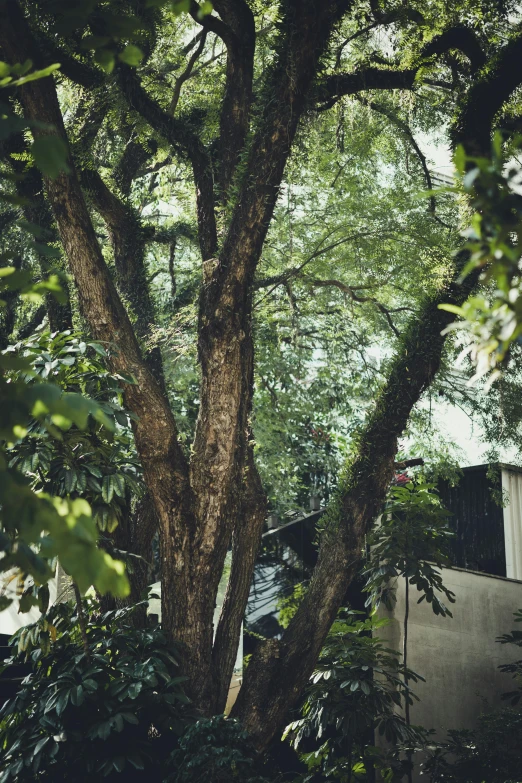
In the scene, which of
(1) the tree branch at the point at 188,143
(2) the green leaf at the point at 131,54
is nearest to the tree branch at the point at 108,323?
(1) the tree branch at the point at 188,143

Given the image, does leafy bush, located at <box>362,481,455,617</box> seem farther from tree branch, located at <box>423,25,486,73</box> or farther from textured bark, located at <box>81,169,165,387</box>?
tree branch, located at <box>423,25,486,73</box>

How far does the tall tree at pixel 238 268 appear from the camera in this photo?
4812 millimetres

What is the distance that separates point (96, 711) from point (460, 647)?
3.58 metres

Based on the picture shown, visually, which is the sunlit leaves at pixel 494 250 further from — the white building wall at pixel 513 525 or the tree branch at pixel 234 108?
the white building wall at pixel 513 525

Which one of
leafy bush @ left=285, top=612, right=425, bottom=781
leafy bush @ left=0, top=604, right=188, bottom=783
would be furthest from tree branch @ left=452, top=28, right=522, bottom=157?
leafy bush @ left=0, top=604, right=188, bottom=783

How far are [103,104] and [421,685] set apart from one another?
5091 mm

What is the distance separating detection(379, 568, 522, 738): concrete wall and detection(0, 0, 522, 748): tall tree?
1626mm

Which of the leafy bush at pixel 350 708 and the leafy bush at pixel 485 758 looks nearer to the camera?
the leafy bush at pixel 485 758

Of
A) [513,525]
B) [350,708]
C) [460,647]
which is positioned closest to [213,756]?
[350,708]

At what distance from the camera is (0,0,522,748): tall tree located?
15.8 ft

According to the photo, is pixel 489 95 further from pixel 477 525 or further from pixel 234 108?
pixel 477 525

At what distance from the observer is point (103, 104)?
19.9 feet

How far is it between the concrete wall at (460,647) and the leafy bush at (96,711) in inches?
101

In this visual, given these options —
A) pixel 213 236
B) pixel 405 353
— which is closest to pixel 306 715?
pixel 405 353
